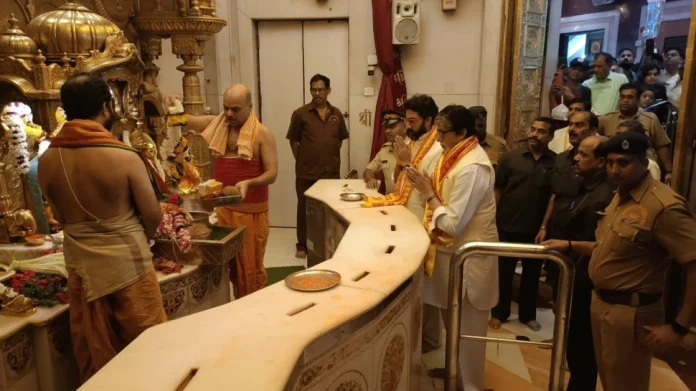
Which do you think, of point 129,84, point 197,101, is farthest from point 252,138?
point 197,101

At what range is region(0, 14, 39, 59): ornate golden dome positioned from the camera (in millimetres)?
3486

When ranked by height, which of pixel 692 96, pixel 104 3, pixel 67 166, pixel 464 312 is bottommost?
pixel 464 312

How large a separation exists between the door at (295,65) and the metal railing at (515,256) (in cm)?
414

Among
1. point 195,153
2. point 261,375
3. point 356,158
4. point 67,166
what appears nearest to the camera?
point 261,375

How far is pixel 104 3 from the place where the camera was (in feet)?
15.8

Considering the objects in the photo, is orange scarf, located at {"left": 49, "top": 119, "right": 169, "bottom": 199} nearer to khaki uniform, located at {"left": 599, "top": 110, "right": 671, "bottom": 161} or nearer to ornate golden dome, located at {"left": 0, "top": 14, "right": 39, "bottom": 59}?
ornate golden dome, located at {"left": 0, "top": 14, "right": 39, "bottom": 59}

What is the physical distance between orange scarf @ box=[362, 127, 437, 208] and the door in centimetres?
290

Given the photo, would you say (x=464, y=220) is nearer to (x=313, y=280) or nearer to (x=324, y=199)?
(x=313, y=280)

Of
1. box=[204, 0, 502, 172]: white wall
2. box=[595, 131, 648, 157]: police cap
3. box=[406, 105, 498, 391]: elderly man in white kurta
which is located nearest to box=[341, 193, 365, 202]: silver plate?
box=[406, 105, 498, 391]: elderly man in white kurta

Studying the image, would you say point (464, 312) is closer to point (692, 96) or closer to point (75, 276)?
point (75, 276)

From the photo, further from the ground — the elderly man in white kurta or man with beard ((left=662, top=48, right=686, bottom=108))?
man with beard ((left=662, top=48, right=686, bottom=108))

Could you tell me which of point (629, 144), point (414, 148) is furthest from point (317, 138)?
point (629, 144)

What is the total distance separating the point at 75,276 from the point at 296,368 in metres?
1.34

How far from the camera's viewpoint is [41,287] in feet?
8.11
